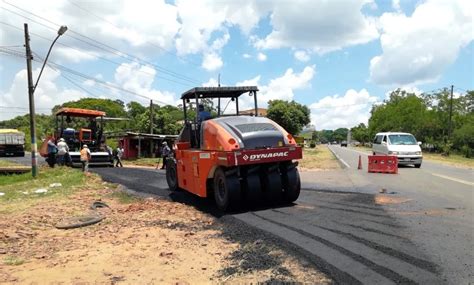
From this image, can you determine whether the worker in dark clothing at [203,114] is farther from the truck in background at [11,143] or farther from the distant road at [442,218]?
the truck in background at [11,143]

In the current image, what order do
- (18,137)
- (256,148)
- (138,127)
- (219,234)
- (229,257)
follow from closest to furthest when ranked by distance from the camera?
(229,257) → (219,234) → (256,148) → (18,137) → (138,127)

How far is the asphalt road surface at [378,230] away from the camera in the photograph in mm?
5301

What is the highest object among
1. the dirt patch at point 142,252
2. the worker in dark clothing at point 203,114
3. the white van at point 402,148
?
the worker in dark clothing at point 203,114

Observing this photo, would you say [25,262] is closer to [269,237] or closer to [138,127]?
[269,237]

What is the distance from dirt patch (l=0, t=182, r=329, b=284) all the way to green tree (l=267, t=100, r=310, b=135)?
64.8 m

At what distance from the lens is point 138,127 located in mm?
56562

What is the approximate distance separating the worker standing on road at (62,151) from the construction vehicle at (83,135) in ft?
1.31

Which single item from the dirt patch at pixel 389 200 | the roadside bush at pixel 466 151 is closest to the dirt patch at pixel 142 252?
the dirt patch at pixel 389 200

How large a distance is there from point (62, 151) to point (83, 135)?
7.42 ft

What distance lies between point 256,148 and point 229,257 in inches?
135

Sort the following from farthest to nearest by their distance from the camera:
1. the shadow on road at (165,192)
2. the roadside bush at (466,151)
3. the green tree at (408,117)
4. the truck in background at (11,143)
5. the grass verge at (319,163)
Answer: the green tree at (408,117) < the roadside bush at (466,151) < the truck in background at (11,143) < the grass verge at (319,163) < the shadow on road at (165,192)

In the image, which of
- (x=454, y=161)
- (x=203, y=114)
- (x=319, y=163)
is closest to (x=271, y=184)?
(x=203, y=114)

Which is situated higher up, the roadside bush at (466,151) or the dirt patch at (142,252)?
the roadside bush at (466,151)

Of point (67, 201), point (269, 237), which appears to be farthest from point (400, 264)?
point (67, 201)
